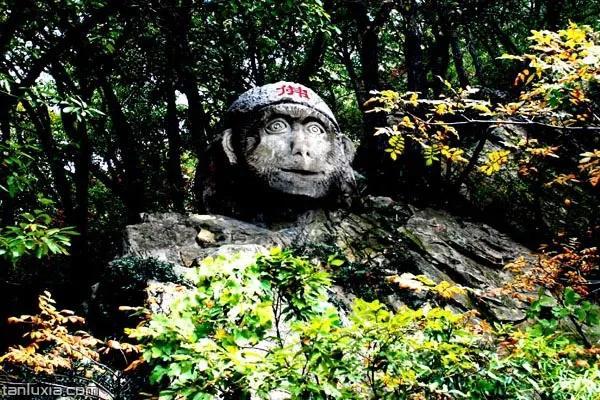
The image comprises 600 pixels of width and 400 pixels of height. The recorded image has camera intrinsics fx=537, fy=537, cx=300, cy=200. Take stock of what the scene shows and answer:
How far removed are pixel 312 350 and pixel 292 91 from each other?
192 inches

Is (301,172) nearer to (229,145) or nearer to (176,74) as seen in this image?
(229,145)

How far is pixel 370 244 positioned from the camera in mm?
6152

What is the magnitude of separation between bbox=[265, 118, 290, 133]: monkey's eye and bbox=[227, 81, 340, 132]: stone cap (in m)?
0.22

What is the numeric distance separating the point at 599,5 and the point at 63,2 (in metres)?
8.57

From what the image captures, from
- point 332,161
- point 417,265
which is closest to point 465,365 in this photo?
point 417,265

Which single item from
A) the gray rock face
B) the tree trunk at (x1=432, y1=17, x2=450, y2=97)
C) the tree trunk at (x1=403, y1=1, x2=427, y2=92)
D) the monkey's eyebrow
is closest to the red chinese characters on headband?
the monkey's eyebrow

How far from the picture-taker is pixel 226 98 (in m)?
9.57

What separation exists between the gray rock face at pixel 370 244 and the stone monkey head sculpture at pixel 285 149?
36 cm

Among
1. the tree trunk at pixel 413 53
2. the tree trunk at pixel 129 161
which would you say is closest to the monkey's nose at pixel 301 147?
the tree trunk at pixel 413 53

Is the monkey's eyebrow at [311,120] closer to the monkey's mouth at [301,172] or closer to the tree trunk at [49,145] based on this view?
the monkey's mouth at [301,172]

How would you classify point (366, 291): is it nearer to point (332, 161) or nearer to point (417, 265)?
point (417, 265)

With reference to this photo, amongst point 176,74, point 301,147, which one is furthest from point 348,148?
point 176,74

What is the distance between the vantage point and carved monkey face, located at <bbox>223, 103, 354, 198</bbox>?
19.9ft

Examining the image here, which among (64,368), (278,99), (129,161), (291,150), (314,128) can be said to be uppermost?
(278,99)
